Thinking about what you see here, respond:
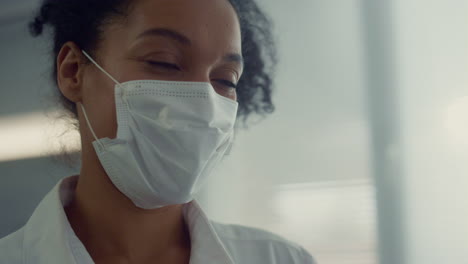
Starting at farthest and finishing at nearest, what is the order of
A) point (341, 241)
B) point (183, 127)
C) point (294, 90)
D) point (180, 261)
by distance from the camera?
point (294, 90) < point (341, 241) < point (180, 261) < point (183, 127)

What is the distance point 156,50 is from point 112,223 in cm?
37

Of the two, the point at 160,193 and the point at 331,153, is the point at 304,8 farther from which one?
the point at 160,193

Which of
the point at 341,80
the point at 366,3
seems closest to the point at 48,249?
the point at 341,80

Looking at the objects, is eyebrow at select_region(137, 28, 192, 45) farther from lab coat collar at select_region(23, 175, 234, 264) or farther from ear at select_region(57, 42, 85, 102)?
lab coat collar at select_region(23, 175, 234, 264)

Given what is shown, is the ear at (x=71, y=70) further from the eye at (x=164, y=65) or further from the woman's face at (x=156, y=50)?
the eye at (x=164, y=65)

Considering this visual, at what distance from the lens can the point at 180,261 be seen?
93cm

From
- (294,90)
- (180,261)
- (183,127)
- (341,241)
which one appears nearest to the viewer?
(183,127)

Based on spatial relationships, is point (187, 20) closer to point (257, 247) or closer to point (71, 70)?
point (71, 70)

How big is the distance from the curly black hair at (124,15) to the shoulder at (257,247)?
1.35ft

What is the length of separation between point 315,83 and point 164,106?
79cm

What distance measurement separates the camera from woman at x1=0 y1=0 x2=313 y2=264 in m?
0.78

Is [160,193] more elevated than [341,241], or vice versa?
Result: [160,193]

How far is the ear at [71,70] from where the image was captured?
0.88 meters

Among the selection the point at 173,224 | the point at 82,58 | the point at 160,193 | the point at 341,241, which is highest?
the point at 82,58
